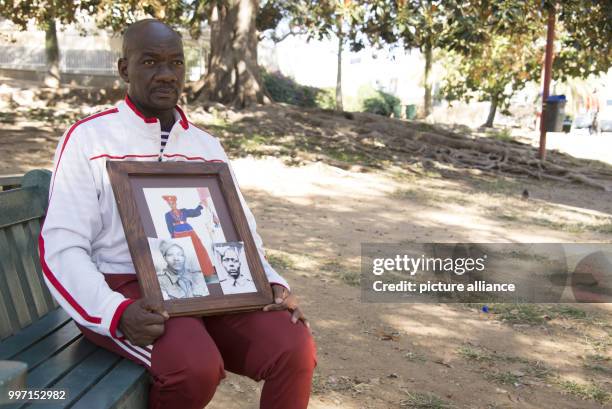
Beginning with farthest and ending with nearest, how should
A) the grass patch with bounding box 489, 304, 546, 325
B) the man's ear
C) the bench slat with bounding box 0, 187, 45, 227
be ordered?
the grass patch with bounding box 489, 304, 546, 325 < the man's ear < the bench slat with bounding box 0, 187, 45, 227

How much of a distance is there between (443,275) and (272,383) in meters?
3.68

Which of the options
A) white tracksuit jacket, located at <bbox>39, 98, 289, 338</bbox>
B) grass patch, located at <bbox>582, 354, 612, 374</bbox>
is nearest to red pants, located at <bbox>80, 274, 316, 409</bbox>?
white tracksuit jacket, located at <bbox>39, 98, 289, 338</bbox>

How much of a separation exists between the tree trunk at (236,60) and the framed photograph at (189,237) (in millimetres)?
12998

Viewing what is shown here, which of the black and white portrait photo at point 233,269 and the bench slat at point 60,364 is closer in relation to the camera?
the bench slat at point 60,364

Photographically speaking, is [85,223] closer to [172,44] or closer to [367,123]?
[172,44]

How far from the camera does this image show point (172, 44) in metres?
2.54

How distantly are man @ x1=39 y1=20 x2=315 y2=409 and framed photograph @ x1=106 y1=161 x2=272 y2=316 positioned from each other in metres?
0.06

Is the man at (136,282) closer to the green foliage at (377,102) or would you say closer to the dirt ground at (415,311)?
the dirt ground at (415,311)

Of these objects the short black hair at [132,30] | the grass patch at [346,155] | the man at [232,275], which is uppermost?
the short black hair at [132,30]

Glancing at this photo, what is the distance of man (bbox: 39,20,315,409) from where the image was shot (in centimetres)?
217

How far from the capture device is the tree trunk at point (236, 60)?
15.5 metres

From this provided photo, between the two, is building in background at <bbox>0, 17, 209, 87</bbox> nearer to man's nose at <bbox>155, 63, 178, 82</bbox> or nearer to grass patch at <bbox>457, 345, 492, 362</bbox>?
grass patch at <bbox>457, 345, 492, 362</bbox>

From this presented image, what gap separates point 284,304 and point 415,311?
2.51 meters

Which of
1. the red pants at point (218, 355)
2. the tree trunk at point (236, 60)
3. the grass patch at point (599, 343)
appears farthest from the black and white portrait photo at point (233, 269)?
the tree trunk at point (236, 60)
